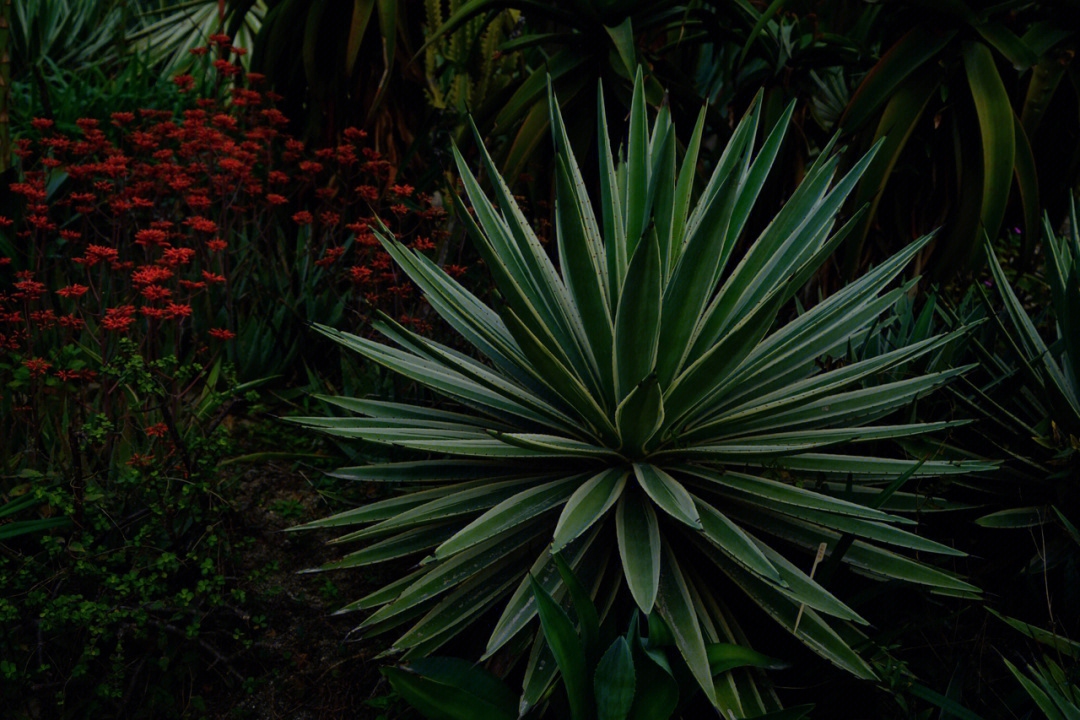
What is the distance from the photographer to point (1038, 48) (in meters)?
2.59

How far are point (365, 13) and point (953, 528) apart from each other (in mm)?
2972

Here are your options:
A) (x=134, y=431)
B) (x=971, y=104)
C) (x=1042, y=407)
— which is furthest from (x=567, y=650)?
(x=971, y=104)

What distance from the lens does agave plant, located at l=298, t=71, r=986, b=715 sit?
1.59 metres

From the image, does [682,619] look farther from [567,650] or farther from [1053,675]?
[1053,675]

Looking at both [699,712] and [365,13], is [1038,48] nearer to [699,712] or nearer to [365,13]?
[699,712]

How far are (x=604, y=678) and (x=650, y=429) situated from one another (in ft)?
1.54

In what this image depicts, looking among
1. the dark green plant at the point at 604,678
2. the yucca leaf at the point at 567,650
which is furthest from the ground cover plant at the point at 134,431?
the yucca leaf at the point at 567,650

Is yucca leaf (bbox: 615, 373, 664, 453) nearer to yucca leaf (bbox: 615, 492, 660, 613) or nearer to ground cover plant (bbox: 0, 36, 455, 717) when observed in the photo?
yucca leaf (bbox: 615, 492, 660, 613)

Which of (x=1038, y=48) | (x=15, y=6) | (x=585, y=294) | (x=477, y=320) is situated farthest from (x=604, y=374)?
(x=15, y=6)

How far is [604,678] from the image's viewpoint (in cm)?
145

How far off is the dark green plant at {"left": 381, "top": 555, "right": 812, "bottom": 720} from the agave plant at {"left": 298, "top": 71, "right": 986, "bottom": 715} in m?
0.06

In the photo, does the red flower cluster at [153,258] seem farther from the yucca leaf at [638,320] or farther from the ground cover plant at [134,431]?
the yucca leaf at [638,320]

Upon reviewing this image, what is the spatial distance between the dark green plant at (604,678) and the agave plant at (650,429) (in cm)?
6

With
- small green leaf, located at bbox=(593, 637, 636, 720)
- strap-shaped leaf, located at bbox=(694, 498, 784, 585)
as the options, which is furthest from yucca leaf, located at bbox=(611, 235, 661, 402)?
small green leaf, located at bbox=(593, 637, 636, 720)
